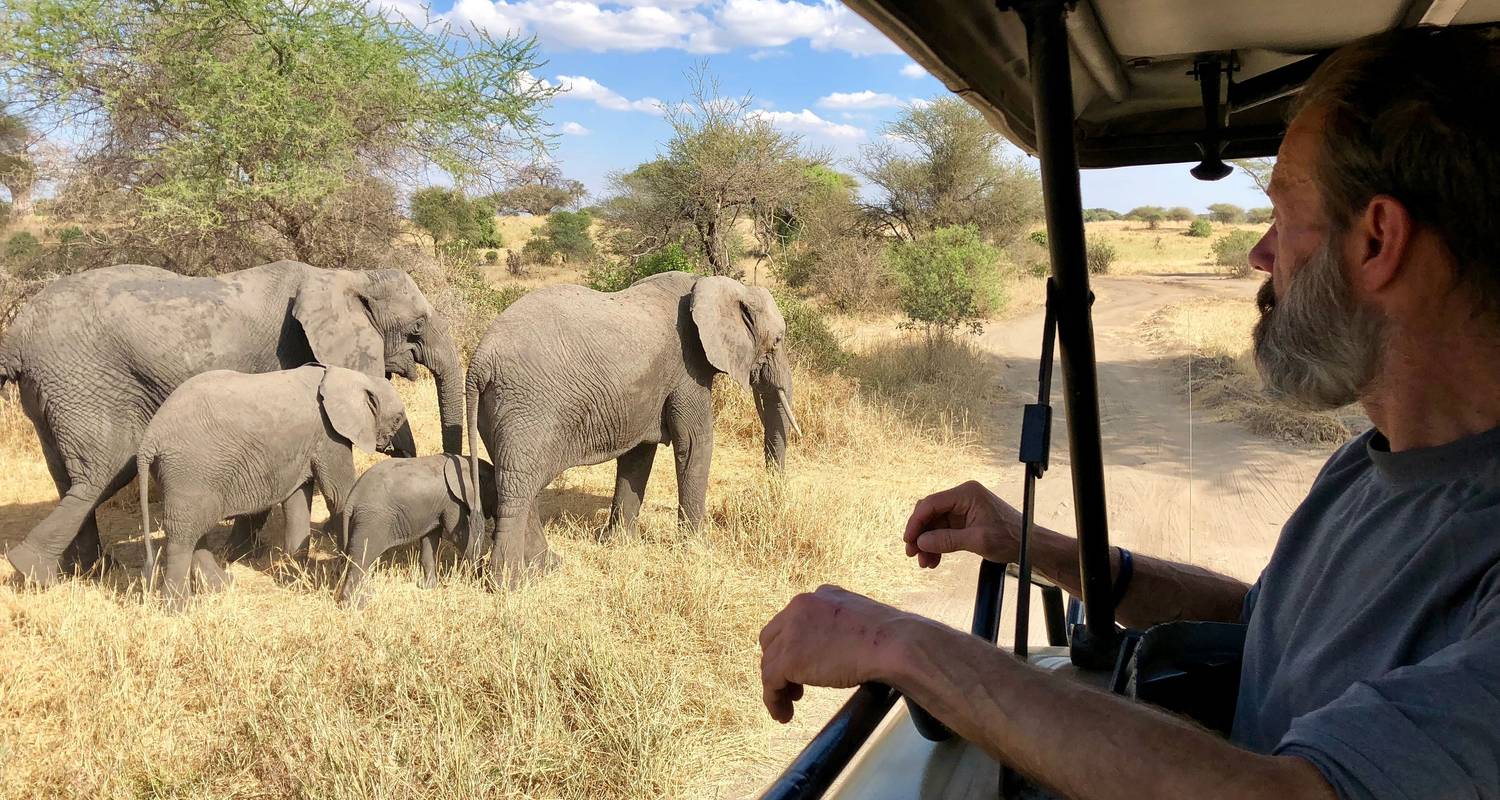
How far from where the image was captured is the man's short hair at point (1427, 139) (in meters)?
1.07

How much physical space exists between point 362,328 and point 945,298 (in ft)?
25.9

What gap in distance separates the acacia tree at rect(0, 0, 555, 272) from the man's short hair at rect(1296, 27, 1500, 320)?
30.3 feet

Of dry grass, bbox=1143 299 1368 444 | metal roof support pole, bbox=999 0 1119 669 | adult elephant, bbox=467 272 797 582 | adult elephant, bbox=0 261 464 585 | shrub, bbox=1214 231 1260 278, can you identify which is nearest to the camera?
metal roof support pole, bbox=999 0 1119 669

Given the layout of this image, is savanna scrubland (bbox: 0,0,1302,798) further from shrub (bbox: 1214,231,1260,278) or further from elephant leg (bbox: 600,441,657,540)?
shrub (bbox: 1214,231,1260,278)

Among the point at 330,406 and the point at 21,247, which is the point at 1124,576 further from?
the point at 21,247

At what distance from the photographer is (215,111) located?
9.01 metres

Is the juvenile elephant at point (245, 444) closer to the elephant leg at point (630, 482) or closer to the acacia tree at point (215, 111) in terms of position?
the elephant leg at point (630, 482)

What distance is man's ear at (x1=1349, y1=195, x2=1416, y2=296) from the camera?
1100 millimetres

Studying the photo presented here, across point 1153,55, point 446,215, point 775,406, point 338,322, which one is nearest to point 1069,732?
point 1153,55

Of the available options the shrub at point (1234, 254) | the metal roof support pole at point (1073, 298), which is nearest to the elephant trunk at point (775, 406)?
the metal roof support pole at point (1073, 298)

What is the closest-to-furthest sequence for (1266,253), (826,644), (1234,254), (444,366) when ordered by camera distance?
1. (826,644)
2. (1266,253)
3. (444,366)
4. (1234,254)

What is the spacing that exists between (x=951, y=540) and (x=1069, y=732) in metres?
0.81

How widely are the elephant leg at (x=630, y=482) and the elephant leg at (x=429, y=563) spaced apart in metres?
1.04

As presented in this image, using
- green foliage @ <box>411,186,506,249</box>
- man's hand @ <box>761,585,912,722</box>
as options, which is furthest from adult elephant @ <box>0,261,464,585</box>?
green foliage @ <box>411,186,506,249</box>
